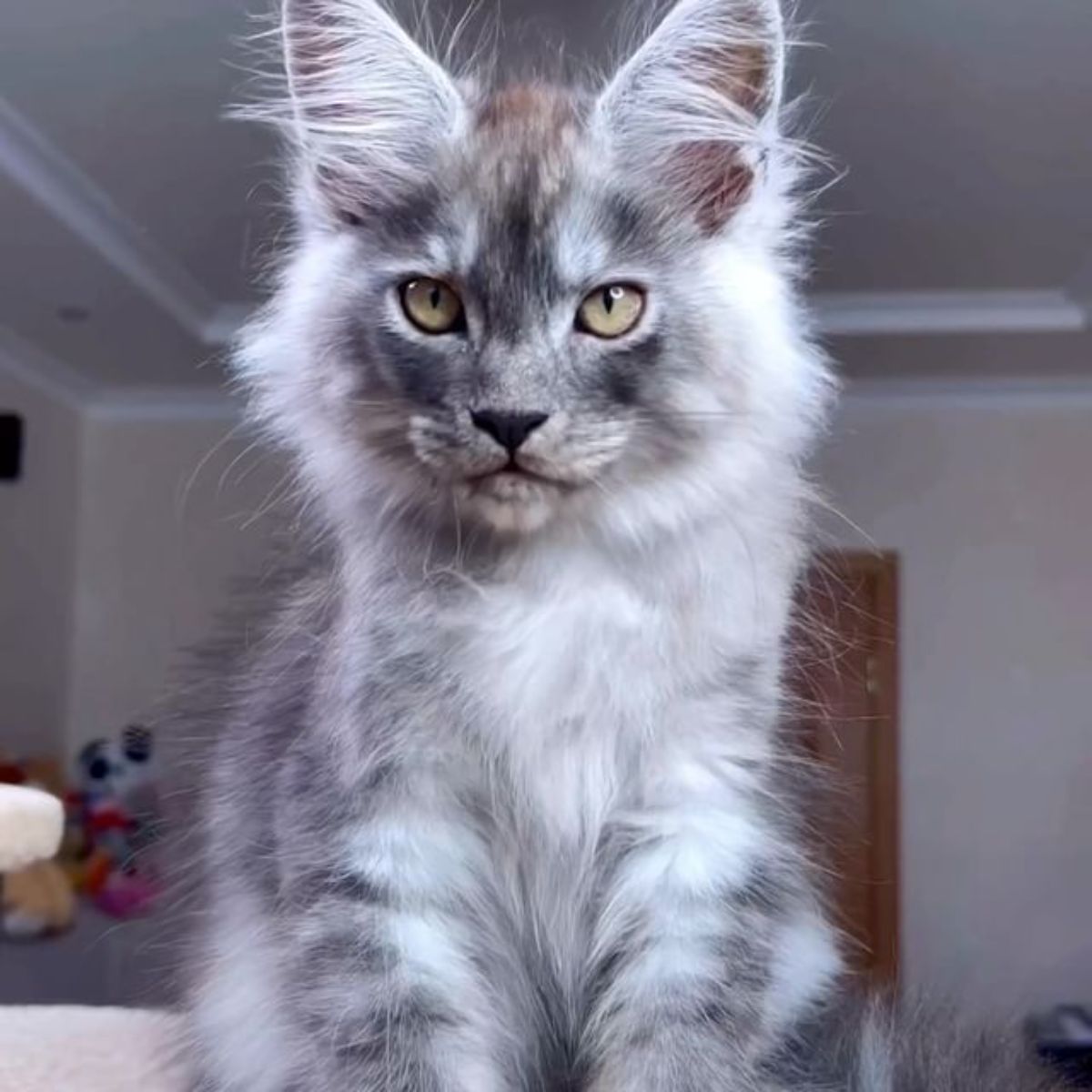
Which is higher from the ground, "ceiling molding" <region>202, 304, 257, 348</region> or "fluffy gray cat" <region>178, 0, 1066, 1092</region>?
"ceiling molding" <region>202, 304, 257, 348</region>

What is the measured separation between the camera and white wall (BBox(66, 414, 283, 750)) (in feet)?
15.5

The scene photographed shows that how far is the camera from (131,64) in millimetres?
2713

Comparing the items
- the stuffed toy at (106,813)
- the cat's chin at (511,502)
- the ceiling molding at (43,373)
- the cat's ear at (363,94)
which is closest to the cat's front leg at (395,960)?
the cat's chin at (511,502)

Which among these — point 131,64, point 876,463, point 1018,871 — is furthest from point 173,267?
point 1018,871

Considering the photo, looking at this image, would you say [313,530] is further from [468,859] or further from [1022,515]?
[1022,515]

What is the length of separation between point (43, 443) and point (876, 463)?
8.13 ft

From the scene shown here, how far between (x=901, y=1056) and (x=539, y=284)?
1.74 feet

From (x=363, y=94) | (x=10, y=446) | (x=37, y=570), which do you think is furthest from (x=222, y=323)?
(x=363, y=94)

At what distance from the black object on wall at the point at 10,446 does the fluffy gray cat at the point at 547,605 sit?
345 centimetres

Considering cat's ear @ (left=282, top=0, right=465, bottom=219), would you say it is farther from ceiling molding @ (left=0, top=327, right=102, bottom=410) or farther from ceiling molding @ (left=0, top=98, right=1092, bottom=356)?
ceiling molding @ (left=0, top=327, right=102, bottom=410)

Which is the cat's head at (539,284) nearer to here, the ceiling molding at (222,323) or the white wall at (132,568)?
the ceiling molding at (222,323)

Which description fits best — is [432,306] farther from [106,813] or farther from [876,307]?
[876,307]

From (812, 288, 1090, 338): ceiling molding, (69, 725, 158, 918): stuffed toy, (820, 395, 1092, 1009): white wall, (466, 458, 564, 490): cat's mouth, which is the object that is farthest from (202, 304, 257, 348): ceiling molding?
(466, 458, 564, 490): cat's mouth

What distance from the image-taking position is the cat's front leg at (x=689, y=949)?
92 cm
